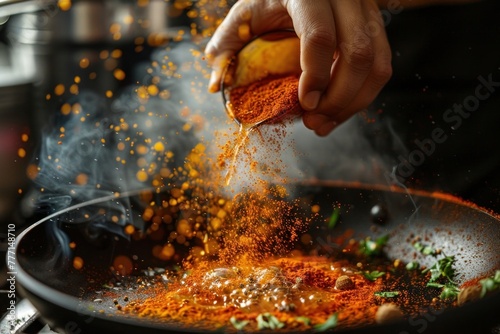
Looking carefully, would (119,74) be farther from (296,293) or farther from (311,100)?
(296,293)

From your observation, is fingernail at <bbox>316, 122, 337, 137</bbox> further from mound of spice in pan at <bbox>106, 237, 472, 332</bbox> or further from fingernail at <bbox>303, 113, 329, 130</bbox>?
mound of spice in pan at <bbox>106, 237, 472, 332</bbox>

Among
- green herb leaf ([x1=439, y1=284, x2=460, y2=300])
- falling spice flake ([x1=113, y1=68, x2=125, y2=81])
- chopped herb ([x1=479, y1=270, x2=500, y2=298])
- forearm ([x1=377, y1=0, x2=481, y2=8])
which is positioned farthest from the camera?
falling spice flake ([x1=113, y1=68, x2=125, y2=81])

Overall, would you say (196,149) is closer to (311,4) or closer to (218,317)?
(311,4)

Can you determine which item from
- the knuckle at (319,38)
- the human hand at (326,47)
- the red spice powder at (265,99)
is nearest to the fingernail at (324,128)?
the human hand at (326,47)

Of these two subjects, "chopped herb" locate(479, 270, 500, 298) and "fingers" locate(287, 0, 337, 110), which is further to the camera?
"fingers" locate(287, 0, 337, 110)

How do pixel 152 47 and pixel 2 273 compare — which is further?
Answer: pixel 152 47

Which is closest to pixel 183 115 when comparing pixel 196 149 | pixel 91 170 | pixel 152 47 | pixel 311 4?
pixel 196 149

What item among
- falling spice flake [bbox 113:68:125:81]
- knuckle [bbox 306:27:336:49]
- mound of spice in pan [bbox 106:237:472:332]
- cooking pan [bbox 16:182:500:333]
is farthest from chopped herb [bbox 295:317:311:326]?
falling spice flake [bbox 113:68:125:81]

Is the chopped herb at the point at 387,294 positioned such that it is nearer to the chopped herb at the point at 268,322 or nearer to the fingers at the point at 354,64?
the chopped herb at the point at 268,322
